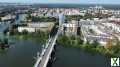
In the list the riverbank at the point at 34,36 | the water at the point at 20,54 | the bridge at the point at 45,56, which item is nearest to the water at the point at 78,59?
the bridge at the point at 45,56

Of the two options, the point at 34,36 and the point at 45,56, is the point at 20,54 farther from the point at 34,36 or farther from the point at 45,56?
the point at 34,36

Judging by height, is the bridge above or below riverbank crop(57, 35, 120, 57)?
above

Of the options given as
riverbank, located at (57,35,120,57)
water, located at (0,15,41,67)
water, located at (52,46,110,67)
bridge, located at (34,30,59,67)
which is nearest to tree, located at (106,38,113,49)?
riverbank, located at (57,35,120,57)

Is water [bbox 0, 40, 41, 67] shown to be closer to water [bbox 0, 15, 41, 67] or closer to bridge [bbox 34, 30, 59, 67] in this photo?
water [bbox 0, 15, 41, 67]

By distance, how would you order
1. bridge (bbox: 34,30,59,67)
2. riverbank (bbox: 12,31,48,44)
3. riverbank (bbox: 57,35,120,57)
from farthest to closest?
riverbank (bbox: 12,31,48,44) < riverbank (bbox: 57,35,120,57) < bridge (bbox: 34,30,59,67)

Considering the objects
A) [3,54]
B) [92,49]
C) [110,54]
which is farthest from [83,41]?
[3,54]
